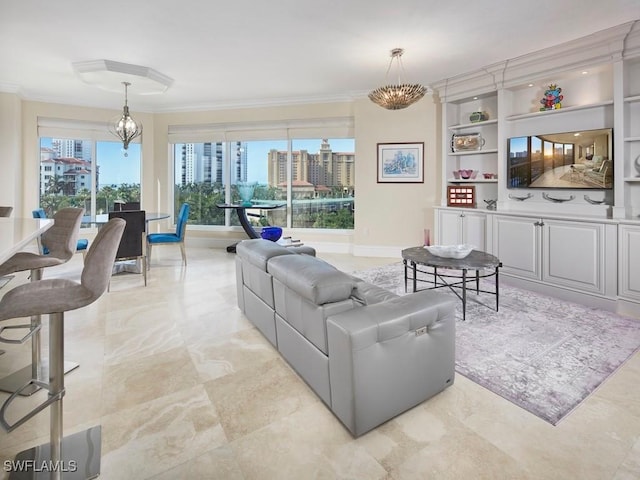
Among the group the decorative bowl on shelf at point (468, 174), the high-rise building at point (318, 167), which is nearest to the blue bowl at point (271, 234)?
the high-rise building at point (318, 167)

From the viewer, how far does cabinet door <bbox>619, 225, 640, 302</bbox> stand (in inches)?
129

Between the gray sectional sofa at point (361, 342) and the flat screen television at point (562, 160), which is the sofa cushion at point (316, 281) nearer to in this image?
the gray sectional sofa at point (361, 342)

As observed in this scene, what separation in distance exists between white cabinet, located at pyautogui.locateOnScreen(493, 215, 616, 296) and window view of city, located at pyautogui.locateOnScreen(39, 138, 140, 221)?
20.3 feet

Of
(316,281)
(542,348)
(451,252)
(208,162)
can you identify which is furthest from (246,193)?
(542,348)

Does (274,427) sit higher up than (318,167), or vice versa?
(318,167)

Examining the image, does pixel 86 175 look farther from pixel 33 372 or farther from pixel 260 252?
pixel 260 252

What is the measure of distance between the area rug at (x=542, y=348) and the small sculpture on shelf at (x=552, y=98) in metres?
2.22

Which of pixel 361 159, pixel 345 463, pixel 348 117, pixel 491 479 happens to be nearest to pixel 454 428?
pixel 491 479

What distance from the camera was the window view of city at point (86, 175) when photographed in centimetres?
637

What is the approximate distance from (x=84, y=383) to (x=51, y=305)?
993mm

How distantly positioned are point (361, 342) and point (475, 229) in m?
3.83

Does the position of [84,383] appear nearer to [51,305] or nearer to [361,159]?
[51,305]

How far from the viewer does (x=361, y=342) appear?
5.32 ft

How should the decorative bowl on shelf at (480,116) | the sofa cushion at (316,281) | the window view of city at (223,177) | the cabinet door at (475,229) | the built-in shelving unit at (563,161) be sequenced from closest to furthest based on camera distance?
1. the sofa cushion at (316,281)
2. the built-in shelving unit at (563,161)
3. the cabinet door at (475,229)
4. the decorative bowl on shelf at (480,116)
5. the window view of city at (223,177)
